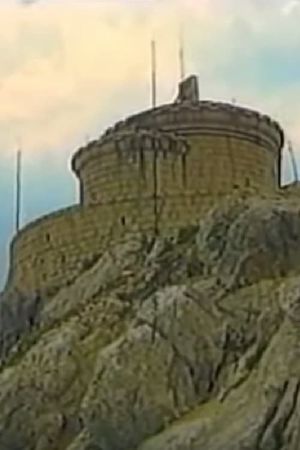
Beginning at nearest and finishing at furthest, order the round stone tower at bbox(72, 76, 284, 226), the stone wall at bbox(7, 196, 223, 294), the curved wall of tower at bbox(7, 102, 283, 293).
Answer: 1. the stone wall at bbox(7, 196, 223, 294)
2. the curved wall of tower at bbox(7, 102, 283, 293)
3. the round stone tower at bbox(72, 76, 284, 226)

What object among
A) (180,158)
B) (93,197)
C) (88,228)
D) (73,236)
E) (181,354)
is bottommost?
(181,354)

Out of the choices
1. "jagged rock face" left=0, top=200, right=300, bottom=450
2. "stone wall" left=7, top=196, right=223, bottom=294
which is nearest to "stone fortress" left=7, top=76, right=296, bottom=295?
"stone wall" left=7, top=196, right=223, bottom=294

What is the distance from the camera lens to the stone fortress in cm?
4492

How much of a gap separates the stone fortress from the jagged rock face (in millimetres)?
3338

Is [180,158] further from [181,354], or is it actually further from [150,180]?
[181,354]

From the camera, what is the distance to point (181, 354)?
111 ft

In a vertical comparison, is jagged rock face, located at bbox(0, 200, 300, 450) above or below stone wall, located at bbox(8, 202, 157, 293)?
below

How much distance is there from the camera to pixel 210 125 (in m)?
46.8

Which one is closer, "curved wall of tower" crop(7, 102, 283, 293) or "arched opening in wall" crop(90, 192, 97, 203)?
"curved wall of tower" crop(7, 102, 283, 293)

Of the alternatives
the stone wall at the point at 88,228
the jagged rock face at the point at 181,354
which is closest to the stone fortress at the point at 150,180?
the stone wall at the point at 88,228

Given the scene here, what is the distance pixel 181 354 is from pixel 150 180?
509 inches

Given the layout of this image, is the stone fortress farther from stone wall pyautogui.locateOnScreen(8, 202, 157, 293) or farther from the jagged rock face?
the jagged rock face

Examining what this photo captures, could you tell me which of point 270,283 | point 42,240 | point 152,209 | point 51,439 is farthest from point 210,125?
point 51,439

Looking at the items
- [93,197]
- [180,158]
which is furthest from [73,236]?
[180,158]
